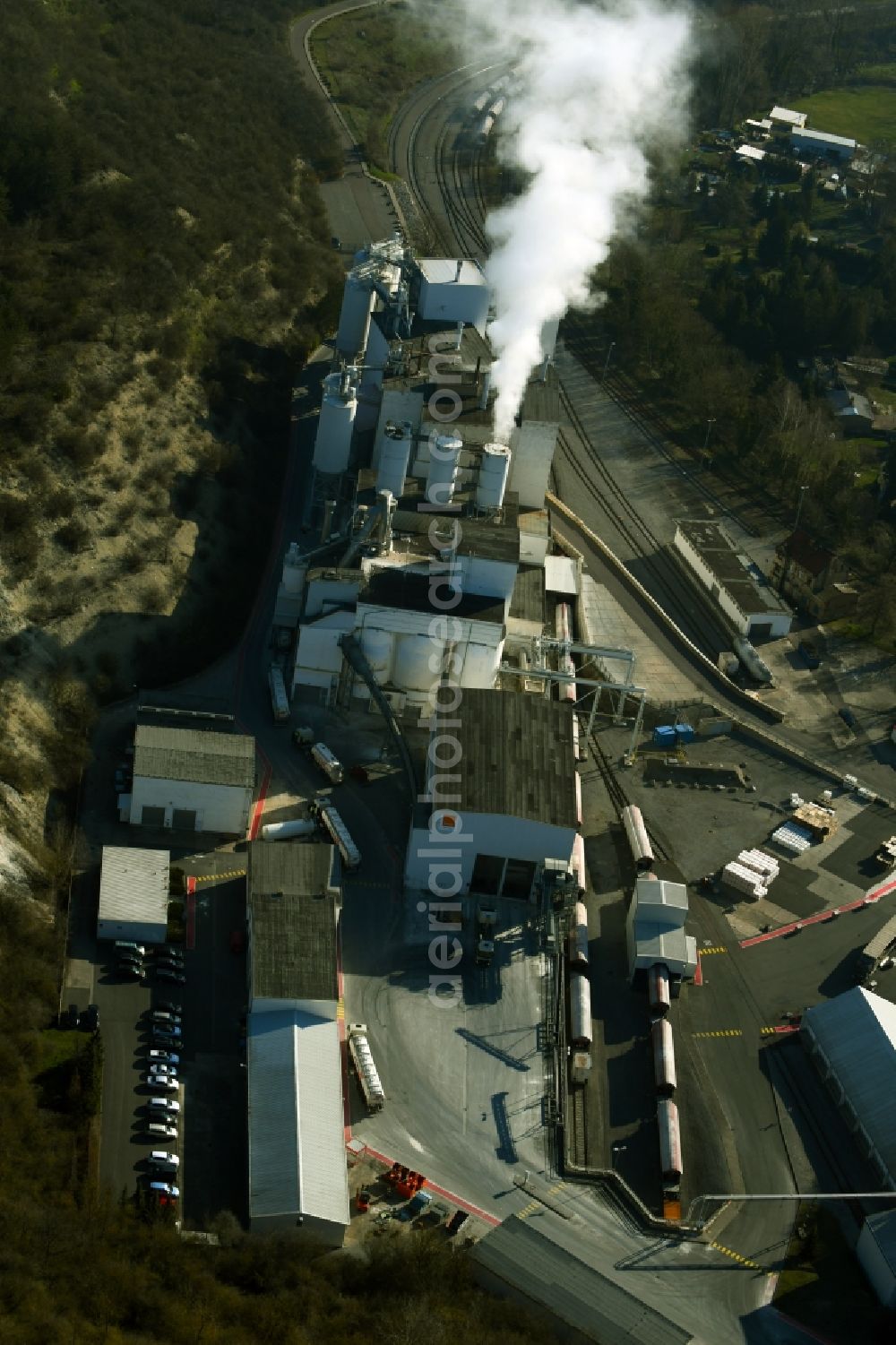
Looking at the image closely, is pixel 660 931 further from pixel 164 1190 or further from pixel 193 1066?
pixel 164 1190

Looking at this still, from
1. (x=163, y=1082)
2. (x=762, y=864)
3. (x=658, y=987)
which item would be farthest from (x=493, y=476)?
(x=163, y=1082)

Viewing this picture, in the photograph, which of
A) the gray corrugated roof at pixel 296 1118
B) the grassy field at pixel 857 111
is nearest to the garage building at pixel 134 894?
the gray corrugated roof at pixel 296 1118

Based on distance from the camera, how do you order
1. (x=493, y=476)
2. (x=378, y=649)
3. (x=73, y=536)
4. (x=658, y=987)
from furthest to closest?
(x=493, y=476) < (x=73, y=536) < (x=378, y=649) < (x=658, y=987)

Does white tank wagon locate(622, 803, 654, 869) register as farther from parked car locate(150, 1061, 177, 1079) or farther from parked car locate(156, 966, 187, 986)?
parked car locate(150, 1061, 177, 1079)

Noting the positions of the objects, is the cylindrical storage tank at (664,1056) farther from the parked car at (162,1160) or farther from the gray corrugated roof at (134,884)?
the gray corrugated roof at (134,884)

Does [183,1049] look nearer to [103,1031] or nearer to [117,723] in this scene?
[103,1031]

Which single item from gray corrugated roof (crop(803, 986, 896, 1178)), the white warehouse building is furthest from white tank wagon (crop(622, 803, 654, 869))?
gray corrugated roof (crop(803, 986, 896, 1178))
